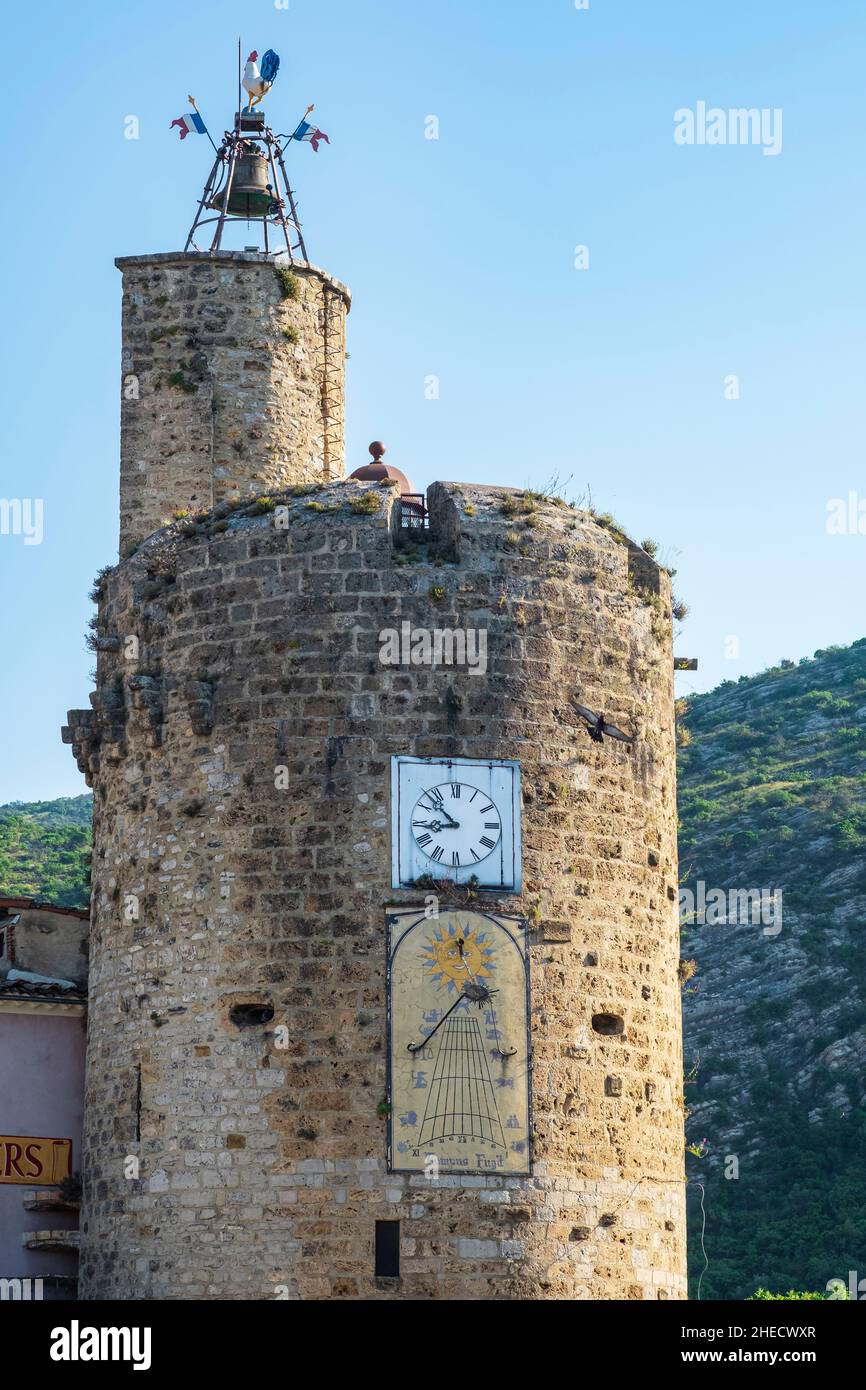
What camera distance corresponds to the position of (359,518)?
81.1 ft

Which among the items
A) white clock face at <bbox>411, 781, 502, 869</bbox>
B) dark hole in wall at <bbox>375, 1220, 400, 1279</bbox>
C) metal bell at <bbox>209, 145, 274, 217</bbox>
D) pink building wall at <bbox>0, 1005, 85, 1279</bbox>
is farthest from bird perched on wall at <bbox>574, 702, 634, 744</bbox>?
metal bell at <bbox>209, 145, 274, 217</bbox>

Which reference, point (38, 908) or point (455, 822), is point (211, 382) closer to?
point (38, 908)

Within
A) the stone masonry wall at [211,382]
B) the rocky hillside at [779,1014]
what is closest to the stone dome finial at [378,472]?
the stone masonry wall at [211,382]

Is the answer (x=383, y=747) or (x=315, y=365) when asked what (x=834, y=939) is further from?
(x=383, y=747)

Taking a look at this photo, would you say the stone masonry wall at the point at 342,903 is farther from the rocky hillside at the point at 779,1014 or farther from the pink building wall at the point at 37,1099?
the rocky hillside at the point at 779,1014

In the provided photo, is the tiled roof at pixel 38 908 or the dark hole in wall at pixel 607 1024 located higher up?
the tiled roof at pixel 38 908

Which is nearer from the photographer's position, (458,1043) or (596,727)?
(458,1043)

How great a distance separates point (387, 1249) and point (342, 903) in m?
3.31

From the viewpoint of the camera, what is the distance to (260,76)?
30641mm

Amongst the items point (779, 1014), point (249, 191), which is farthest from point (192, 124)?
point (779, 1014)

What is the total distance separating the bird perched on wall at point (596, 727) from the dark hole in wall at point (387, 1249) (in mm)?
5357

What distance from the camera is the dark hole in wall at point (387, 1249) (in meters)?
22.7

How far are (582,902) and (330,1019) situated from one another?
2.87 metres
